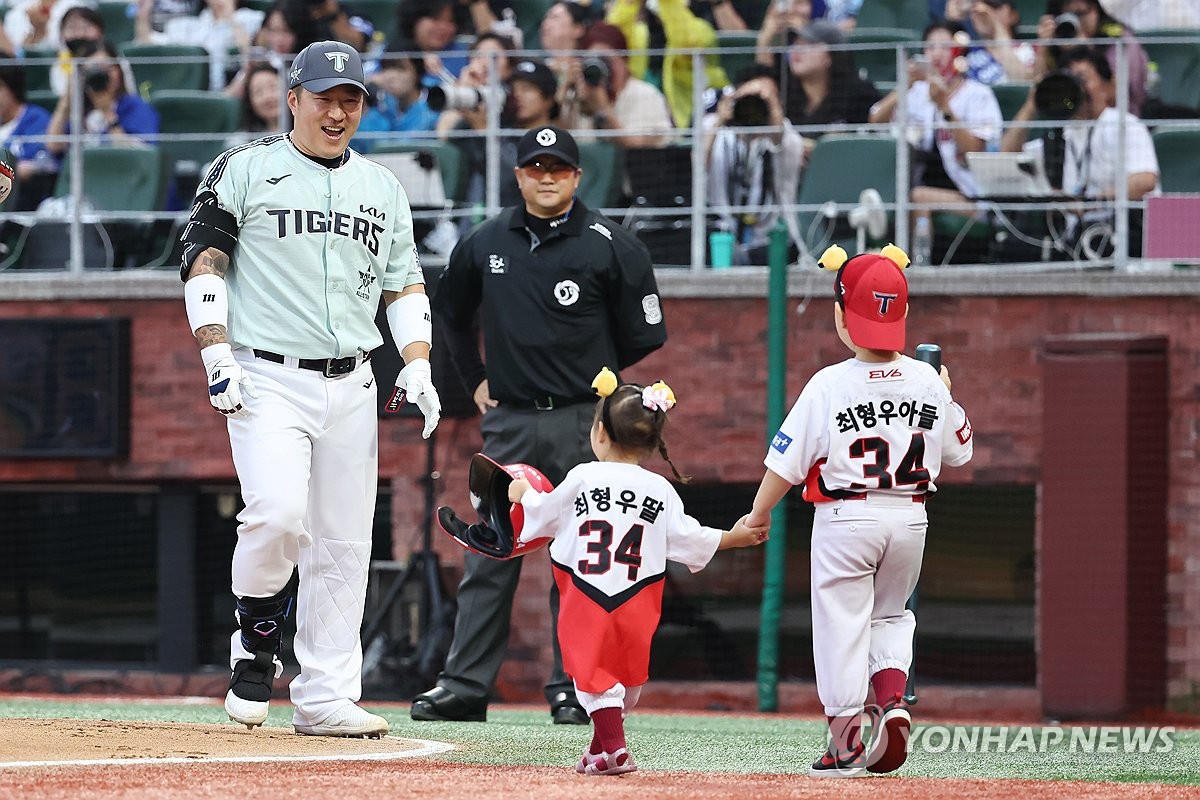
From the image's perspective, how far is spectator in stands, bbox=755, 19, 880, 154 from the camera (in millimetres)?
11117

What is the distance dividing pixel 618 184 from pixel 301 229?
4932 millimetres

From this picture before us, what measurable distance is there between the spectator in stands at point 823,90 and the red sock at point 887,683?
5690 mm

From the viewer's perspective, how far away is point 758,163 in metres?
10.9

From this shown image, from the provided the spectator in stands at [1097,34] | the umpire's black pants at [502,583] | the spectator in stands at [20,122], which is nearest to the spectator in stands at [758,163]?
the spectator in stands at [1097,34]

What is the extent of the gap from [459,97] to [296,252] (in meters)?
5.33

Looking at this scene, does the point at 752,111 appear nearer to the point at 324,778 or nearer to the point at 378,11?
the point at 378,11

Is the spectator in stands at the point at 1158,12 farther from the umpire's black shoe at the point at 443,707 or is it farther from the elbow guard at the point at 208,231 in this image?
the elbow guard at the point at 208,231

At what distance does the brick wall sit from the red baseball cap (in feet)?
15.9

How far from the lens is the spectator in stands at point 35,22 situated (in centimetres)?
1405

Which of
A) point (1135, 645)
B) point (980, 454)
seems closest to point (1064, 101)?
point (980, 454)

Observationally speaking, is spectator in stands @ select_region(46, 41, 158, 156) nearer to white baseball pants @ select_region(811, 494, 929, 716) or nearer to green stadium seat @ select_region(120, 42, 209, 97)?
green stadium seat @ select_region(120, 42, 209, 97)

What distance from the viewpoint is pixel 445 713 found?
7.77 metres

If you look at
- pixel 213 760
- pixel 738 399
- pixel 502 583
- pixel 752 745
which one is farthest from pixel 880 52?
pixel 213 760

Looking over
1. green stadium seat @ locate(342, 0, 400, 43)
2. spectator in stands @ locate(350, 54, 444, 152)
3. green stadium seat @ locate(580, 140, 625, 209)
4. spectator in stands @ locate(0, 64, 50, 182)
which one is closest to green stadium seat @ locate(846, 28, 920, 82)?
green stadium seat @ locate(580, 140, 625, 209)
